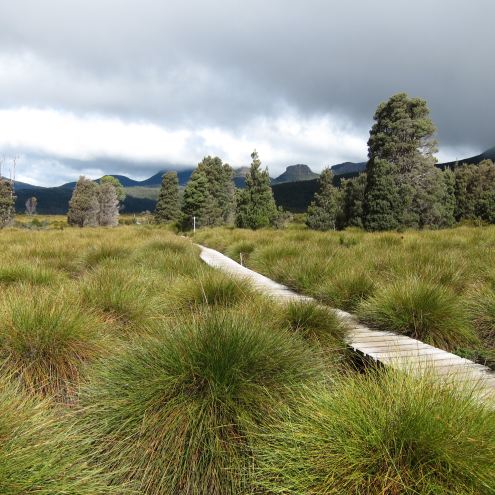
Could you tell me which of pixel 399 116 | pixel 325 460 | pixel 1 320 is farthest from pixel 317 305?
pixel 399 116

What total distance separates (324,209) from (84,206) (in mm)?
37533

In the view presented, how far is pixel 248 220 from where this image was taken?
3450 centimetres

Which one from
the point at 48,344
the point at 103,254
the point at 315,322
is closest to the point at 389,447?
the point at 315,322

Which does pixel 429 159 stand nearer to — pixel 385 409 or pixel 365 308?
pixel 365 308

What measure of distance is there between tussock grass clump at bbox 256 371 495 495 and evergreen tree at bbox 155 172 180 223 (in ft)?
165

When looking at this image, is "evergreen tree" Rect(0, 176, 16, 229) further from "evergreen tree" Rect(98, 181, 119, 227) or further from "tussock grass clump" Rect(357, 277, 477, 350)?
"tussock grass clump" Rect(357, 277, 477, 350)

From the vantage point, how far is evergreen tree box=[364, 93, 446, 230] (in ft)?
88.2

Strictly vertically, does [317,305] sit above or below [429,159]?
below

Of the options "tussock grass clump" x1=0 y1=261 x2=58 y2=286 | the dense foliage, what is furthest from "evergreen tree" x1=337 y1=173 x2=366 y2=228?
the dense foliage

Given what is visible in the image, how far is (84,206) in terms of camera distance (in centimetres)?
5856

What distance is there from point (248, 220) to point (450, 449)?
32765 mm

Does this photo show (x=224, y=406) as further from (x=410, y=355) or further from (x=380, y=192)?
(x=380, y=192)

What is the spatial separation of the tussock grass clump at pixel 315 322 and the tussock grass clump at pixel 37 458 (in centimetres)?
249

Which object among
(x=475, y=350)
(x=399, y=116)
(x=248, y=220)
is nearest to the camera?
(x=475, y=350)
